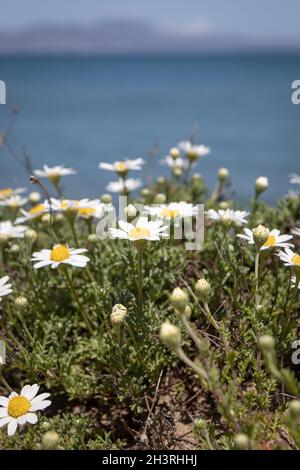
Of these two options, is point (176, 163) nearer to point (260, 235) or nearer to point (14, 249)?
point (14, 249)

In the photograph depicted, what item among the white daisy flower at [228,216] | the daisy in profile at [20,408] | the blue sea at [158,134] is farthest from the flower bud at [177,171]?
the blue sea at [158,134]

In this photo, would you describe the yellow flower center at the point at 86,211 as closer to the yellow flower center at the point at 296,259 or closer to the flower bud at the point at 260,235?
the flower bud at the point at 260,235

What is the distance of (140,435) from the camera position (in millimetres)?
2232

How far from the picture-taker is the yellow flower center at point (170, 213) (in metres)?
2.71

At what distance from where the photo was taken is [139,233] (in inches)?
88.7

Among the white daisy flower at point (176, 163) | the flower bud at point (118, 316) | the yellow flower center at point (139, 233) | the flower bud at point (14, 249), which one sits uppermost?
the white daisy flower at point (176, 163)

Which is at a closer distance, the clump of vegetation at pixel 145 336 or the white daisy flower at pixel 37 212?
the clump of vegetation at pixel 145 336

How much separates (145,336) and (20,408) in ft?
1.94

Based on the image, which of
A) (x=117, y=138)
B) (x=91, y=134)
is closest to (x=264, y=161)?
(x=117, y=138)

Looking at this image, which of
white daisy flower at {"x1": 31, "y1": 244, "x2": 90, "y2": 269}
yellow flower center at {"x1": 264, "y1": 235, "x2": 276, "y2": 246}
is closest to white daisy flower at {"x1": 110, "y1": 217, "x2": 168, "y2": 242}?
white daisy flower at {"x1": 31, "y1": 244, "x2": 90, "y2": 269}

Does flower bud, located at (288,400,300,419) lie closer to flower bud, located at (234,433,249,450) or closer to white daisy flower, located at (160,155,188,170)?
flower bud, located at (234,433,249,450)

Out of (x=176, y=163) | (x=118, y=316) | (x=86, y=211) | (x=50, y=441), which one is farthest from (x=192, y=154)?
(x=50, y=441)

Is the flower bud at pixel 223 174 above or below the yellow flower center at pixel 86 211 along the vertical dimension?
above
